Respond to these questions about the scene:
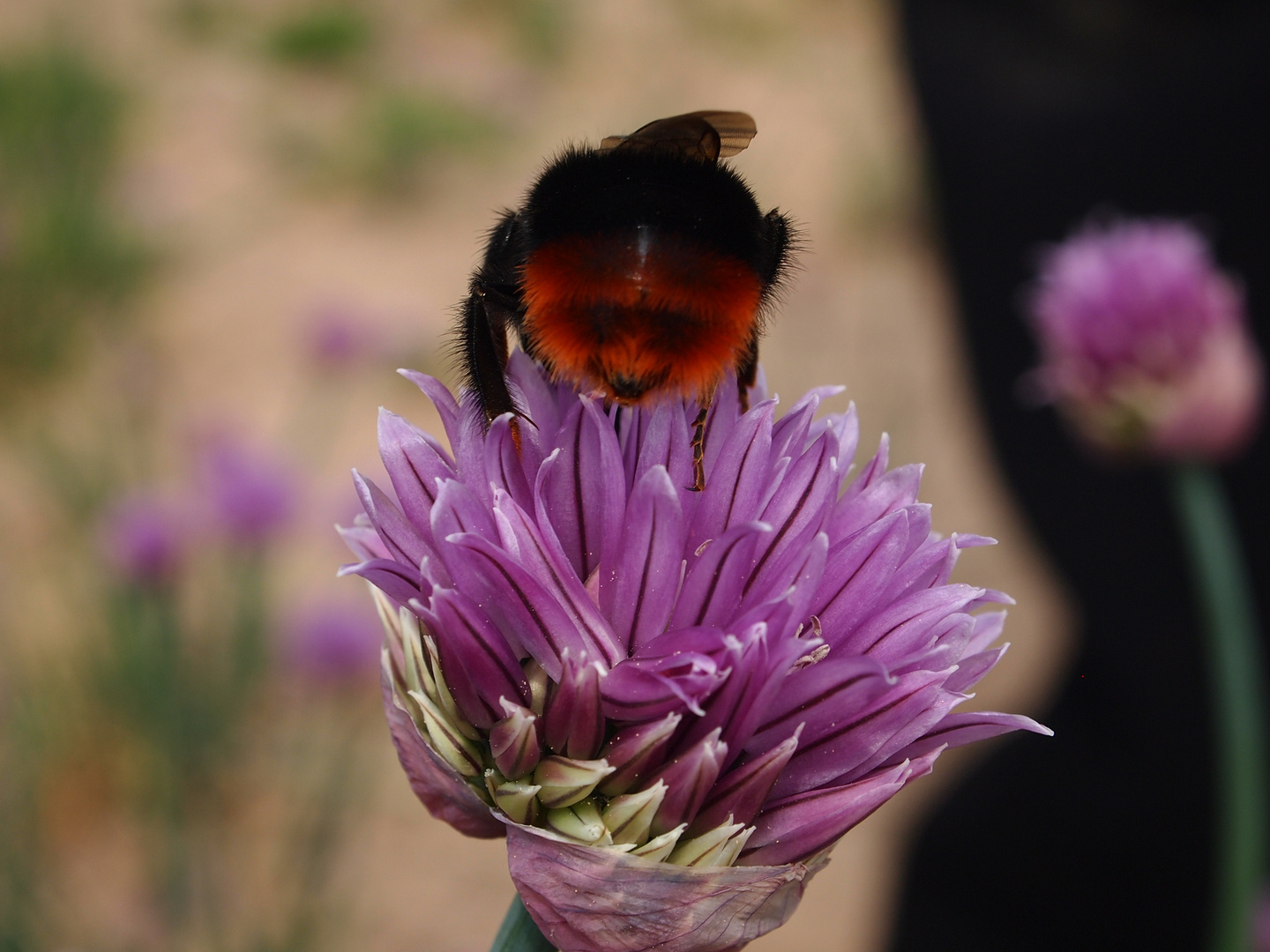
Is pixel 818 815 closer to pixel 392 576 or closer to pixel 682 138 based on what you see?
pixel 392 576

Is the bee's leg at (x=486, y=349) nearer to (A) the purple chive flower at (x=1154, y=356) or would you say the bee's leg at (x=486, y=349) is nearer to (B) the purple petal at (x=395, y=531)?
(B) the purple petal at (x=395, y=531)

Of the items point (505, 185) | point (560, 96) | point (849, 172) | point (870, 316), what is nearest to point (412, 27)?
point (560, 96)

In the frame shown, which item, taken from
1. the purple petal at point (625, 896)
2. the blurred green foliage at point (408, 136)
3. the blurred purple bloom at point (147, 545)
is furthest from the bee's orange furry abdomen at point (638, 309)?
the blurred green foliage at point (408, 136)

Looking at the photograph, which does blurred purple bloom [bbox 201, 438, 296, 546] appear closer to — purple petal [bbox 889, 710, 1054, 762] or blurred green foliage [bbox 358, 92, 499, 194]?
purple petal [bbox 889, 710, 1054, 762]

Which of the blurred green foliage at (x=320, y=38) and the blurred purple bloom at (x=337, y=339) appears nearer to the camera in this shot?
the blurred purple bloom at (x=337, y=339)

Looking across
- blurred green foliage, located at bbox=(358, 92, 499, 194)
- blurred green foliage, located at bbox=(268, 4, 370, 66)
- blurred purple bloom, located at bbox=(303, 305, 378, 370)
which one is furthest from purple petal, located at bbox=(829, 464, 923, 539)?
blurred green foliage, located at bbox=(268, 4, 370, 66)

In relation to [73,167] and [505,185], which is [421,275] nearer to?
[505,185]
